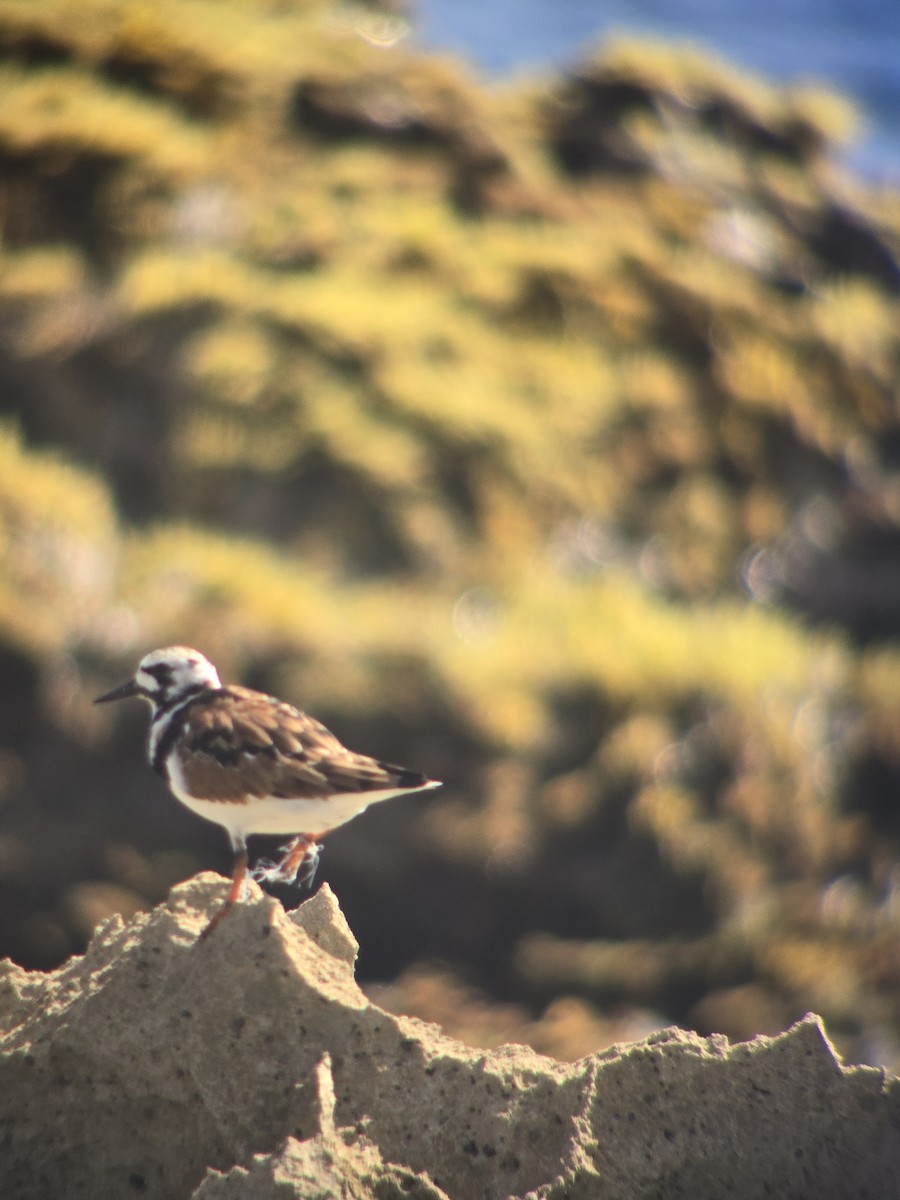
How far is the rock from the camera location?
185 inches

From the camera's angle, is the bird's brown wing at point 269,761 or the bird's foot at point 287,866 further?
the bird's foot at point 287,866

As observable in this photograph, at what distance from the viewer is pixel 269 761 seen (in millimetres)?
5098

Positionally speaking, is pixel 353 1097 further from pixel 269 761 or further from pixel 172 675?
pixel 172 675

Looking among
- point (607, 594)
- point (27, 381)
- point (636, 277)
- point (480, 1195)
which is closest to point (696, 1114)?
point (480, 1195)

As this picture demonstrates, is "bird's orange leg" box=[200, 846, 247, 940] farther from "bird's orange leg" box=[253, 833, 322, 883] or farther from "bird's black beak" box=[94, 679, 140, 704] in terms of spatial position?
"bird's black beak" box=[94, 679, 140, 704]

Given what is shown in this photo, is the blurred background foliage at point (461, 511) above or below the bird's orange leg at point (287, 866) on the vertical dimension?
below

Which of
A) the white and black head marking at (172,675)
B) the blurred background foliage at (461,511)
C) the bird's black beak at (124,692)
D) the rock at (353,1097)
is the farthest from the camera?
the blurred background foliage at (461,511)

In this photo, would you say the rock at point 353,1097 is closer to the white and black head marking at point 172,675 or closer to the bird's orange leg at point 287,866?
the bird's orange leg at point 287,866

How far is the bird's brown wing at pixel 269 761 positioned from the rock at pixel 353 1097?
0.46 meters

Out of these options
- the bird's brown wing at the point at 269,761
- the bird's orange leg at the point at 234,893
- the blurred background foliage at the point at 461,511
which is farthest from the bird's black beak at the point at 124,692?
the blurred background foliage at the point at 461,511

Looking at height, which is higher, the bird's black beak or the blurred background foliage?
the bird's black beak

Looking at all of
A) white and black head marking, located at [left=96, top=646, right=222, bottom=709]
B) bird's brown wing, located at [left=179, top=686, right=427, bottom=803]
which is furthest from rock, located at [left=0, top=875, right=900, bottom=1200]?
white and black head marking, located at [left=96, top=646, right=222, bottom=709]

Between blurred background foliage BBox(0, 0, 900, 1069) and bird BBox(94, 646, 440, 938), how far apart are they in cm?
612

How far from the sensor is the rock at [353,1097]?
15.4 ft
